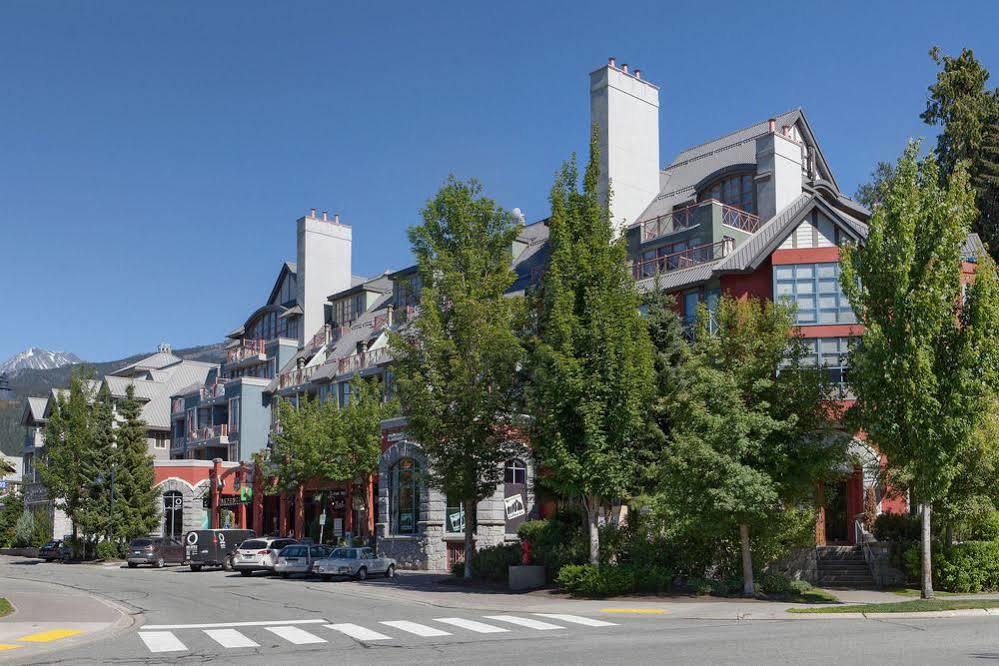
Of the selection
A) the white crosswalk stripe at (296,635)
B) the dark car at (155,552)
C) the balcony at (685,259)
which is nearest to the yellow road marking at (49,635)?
the white crosswalk stripe at (296,635)

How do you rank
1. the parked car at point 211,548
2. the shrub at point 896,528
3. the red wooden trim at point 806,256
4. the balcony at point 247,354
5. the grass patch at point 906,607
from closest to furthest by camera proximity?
A: 1. the grass patch at point 906,607
2. the shrub at point 896,528
3. the red wooden trim at point 806,256
4. the parked car at point 211,548
5. the balcony at point 247,354

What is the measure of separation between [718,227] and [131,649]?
28.4 m

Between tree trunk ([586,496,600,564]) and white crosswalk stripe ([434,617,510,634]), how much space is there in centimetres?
705

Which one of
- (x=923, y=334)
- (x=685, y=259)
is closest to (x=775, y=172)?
(x=685, y=259)

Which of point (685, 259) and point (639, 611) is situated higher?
point (685, 259)

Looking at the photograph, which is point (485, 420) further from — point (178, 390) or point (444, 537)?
point (178, 390)

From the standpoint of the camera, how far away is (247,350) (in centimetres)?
6988

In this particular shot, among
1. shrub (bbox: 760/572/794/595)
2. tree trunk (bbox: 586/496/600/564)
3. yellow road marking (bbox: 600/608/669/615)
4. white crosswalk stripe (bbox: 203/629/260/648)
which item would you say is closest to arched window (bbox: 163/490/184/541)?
tree trunk (bbox: 586/496/600/564)

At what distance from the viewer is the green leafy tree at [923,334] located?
80.0 ft

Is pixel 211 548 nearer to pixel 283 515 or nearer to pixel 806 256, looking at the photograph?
pixel 283 515

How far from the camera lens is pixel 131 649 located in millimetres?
17172

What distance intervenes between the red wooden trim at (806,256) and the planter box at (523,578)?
14791mm

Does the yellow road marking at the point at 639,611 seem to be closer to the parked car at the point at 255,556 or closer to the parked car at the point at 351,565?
the parked car at the point at 351,565

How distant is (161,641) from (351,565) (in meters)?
18.7
